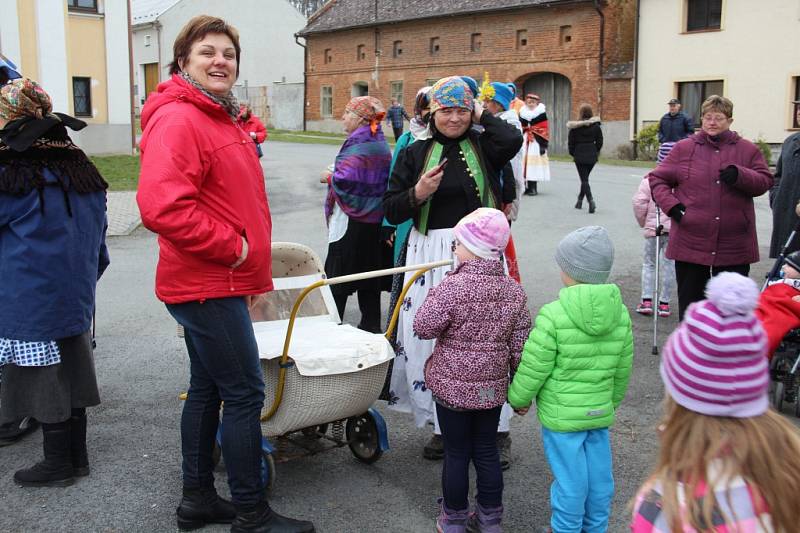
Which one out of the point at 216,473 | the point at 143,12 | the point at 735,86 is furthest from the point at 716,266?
the point at 143,12

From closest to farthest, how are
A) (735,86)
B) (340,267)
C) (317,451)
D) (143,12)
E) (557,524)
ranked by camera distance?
(557,524) → (317,451) → (340,267) → (735,86) → (143,12)

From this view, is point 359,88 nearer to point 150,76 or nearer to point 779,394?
point 150,76

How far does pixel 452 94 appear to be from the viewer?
4344mm

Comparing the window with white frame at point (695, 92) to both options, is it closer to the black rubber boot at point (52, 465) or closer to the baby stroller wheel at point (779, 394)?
the baby stroller wheel at point (779, 394)

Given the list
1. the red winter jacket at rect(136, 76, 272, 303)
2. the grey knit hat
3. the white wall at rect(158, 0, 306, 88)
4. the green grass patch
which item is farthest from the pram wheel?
the white wall at rect(158, 0, 306, 88)

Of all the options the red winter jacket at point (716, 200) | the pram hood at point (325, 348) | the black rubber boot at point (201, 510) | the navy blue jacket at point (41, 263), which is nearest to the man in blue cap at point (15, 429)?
the navy blue jacket at point (41, 263)

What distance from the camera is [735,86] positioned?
28.9 m

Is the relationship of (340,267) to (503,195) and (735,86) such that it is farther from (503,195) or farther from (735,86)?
(735,86)

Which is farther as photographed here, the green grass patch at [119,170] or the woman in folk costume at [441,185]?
the green grass patch at [119,170]

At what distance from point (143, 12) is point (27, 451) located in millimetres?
51327

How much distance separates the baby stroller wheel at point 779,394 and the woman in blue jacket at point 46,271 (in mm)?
4174

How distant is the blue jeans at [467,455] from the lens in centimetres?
370

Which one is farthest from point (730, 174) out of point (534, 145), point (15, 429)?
point (534, 145)

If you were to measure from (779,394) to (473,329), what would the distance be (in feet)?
9.34
